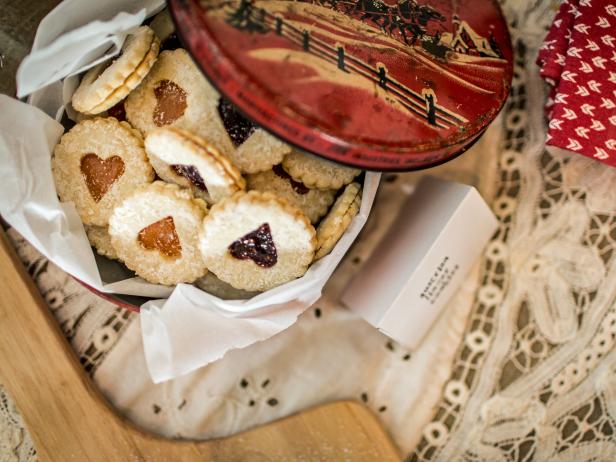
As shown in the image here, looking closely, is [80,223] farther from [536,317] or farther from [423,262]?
[536,317]

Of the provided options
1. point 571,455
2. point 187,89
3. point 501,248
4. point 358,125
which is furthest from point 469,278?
point 187,89

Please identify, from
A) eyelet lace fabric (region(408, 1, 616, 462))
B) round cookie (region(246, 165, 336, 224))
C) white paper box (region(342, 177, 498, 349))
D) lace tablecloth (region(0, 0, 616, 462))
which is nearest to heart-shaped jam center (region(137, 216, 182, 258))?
round cookie (region(246, 165, 336, 224))

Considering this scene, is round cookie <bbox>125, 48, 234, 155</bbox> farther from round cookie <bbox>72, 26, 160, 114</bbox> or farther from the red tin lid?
the red tin lid

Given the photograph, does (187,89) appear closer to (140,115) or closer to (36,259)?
(140,115)

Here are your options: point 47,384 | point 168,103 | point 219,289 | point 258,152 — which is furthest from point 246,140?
point 47,384

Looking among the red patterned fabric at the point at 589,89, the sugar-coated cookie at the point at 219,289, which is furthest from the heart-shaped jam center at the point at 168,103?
the red patterned fabric at the point at 589,89
